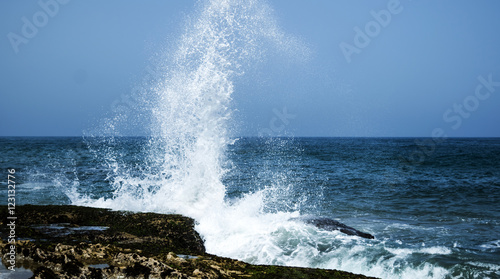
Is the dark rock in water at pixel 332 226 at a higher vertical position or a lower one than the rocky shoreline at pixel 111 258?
lower

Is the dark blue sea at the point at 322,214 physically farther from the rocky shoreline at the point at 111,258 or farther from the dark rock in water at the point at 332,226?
the rocky shoreline at the point at 111,258

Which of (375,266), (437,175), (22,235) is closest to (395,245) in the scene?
(375,266)

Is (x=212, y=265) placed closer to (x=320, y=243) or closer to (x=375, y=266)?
(x=375, y=266)

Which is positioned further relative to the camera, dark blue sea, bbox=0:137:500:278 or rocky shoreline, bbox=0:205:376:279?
dark blue sea, bbox=0:137:500:278

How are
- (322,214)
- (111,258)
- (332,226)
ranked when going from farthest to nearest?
1. (322,214)
2. (332,226)
3. (111,258)

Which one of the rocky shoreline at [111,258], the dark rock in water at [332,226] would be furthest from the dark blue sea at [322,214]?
the rocky shoreline at [111,258]

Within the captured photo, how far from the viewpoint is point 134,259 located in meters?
3.54

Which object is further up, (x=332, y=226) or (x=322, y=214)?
(x=332, y=226)

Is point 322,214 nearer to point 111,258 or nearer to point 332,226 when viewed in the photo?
point 332,226

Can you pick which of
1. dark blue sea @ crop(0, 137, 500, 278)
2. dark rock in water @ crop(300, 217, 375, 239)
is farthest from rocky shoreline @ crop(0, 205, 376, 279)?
dark rock in water @ crop(300, 217, 375, 239)

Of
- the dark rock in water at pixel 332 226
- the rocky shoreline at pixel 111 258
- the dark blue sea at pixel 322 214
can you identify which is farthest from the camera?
the dark rock in water at pixel 332 226

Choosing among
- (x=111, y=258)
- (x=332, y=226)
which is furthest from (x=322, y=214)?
(x=111, y=258)

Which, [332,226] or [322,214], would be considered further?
[322,214]

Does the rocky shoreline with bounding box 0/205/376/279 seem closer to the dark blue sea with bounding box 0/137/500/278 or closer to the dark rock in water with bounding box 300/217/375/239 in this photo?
the dark blue sea with bounding box 0/137/500/278
